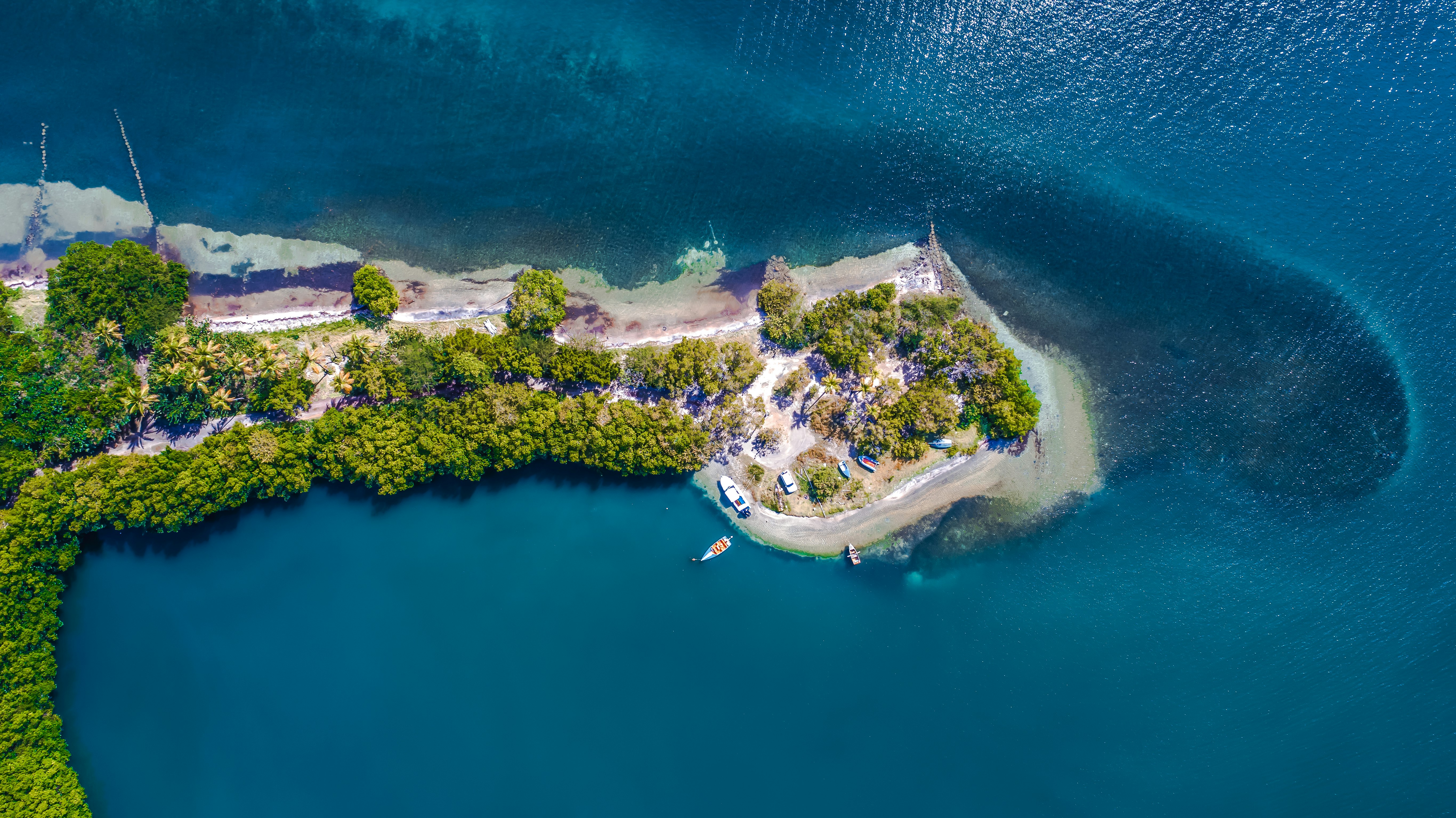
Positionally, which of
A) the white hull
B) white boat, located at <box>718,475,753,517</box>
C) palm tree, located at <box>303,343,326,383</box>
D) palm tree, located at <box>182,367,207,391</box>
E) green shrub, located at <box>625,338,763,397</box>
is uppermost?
green shrub, located at <box>625,338,763,397</box>

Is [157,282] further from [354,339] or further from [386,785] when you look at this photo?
[386,785]

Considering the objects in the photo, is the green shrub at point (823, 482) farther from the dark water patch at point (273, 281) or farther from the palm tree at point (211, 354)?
the palm tree at point (211, 354)

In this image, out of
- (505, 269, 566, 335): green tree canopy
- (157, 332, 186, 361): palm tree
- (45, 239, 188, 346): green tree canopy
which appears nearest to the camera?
(45, 239, 188, 346): green tree canopy

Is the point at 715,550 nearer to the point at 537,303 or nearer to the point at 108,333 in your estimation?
the point at 537,303

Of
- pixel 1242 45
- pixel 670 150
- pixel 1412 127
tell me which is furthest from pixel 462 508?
pixel 1412 127

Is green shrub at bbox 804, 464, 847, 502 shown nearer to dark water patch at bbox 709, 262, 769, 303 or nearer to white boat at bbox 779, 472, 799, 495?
white boat at bbox 779, 472, 799, 495

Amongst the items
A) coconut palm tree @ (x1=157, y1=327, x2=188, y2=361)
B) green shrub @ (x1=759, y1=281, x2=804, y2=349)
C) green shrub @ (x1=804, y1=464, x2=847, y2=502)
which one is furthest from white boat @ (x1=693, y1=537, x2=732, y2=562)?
coconut palm tree @ (x1=157, y1=327, x2=188, y2=361)
